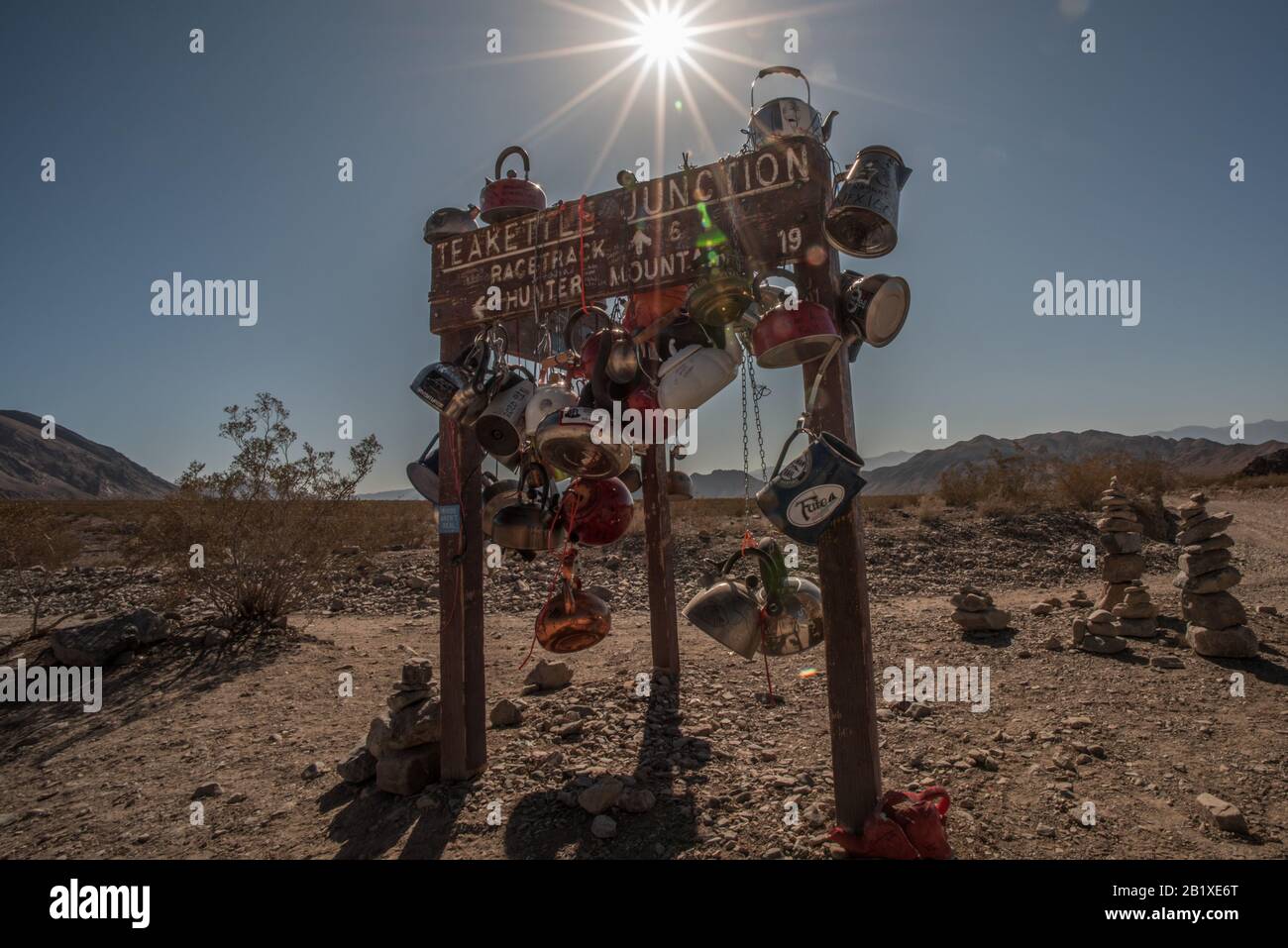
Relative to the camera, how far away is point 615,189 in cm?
326

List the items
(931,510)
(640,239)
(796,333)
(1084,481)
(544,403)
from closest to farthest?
(796,333), (544,403), (640,239), (1084,481), (931,510)

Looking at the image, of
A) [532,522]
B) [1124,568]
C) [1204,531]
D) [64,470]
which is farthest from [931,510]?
[64,470]

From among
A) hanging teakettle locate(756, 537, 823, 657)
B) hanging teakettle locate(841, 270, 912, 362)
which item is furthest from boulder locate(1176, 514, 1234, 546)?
hanging teakettle locate(756, 537, 823, 657)

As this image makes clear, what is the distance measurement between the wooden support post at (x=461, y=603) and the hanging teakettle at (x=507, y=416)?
281 mm

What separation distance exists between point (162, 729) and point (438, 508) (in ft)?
12.0

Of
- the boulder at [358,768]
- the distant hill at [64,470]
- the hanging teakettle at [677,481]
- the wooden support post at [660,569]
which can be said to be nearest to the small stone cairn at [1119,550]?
the wooden support post at [660,569]

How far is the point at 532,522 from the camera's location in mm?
3172

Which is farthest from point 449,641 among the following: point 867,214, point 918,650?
point 918,650

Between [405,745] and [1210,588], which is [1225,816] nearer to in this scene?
[1210,588]

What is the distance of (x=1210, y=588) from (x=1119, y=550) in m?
1.41

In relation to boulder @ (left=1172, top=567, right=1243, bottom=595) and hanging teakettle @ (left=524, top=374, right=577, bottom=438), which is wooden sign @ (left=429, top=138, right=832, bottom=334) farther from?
boulder @ (left=1172, top=567, right=1243, bottom=595)

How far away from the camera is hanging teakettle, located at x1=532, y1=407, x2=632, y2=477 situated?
8.96 feet

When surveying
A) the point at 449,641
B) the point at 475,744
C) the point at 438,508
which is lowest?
the point at 475,744
